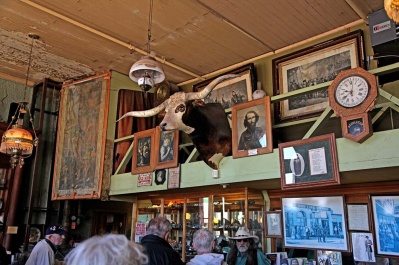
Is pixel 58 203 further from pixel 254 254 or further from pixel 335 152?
pixel 335 152

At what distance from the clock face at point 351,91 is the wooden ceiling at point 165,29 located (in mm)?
2005

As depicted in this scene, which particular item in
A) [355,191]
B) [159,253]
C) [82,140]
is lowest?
[159,253]

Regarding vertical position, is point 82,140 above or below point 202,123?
above

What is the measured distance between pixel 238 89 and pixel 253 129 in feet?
8.40

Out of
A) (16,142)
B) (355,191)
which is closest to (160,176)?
(16,142)

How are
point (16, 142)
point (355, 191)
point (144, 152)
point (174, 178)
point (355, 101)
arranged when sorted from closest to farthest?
point (355, 101) → point (355, 191) → point (174, 178) → point (16, 142) → point (144, 152)

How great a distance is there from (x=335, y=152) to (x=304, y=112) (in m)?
2.45

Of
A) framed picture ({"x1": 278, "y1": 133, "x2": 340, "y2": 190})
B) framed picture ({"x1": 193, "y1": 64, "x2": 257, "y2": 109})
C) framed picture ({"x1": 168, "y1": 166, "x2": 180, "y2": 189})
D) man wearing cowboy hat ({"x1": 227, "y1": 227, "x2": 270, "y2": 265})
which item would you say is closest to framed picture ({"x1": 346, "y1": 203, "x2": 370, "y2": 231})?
framed picture ({"x1": 278, "y1": 133, "x2": 340, "y2": 190})

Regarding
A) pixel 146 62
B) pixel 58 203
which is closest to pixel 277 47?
pixel 146 62

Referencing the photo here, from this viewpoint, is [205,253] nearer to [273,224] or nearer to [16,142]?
[273,224]

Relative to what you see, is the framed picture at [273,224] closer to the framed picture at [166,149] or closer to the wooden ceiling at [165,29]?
the framed picture at [166,149]

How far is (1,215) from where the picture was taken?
299 inches

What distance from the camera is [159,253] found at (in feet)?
9.51

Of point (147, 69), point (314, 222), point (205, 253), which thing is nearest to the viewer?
point (205, 253)
